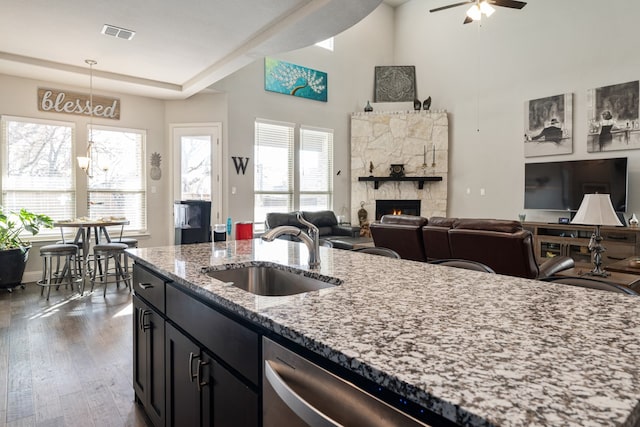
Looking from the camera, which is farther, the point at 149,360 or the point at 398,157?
the point at 398,157

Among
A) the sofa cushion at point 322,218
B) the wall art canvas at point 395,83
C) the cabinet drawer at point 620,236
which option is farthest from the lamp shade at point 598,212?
the wall art canvas at point 395,83

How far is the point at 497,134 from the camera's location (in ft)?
23.5

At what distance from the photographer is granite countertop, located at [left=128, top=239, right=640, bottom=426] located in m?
0.60

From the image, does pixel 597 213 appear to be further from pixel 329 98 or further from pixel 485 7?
pixel 329 98

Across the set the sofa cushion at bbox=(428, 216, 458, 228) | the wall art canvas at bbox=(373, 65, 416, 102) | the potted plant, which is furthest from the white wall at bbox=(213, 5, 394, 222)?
the sofa cushion at bbox=(428, 216, 458, 228)

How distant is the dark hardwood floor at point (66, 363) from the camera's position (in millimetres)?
2199

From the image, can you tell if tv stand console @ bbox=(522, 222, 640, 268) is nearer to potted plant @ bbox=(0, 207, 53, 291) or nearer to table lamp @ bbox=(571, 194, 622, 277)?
table lamp @ bbox=(571, 194, 622, 277)

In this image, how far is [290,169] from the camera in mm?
7371

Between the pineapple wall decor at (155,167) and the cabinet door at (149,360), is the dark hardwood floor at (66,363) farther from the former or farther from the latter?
the pineapple wall decor at (155,167)

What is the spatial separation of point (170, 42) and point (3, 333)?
10.8 feet

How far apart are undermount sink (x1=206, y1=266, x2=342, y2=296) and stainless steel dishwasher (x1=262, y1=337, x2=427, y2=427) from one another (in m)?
0.71

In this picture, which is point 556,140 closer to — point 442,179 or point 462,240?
point 442,179

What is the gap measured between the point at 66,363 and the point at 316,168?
18.5 ft

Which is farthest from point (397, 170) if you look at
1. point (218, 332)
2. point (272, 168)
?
point (218, 332)
